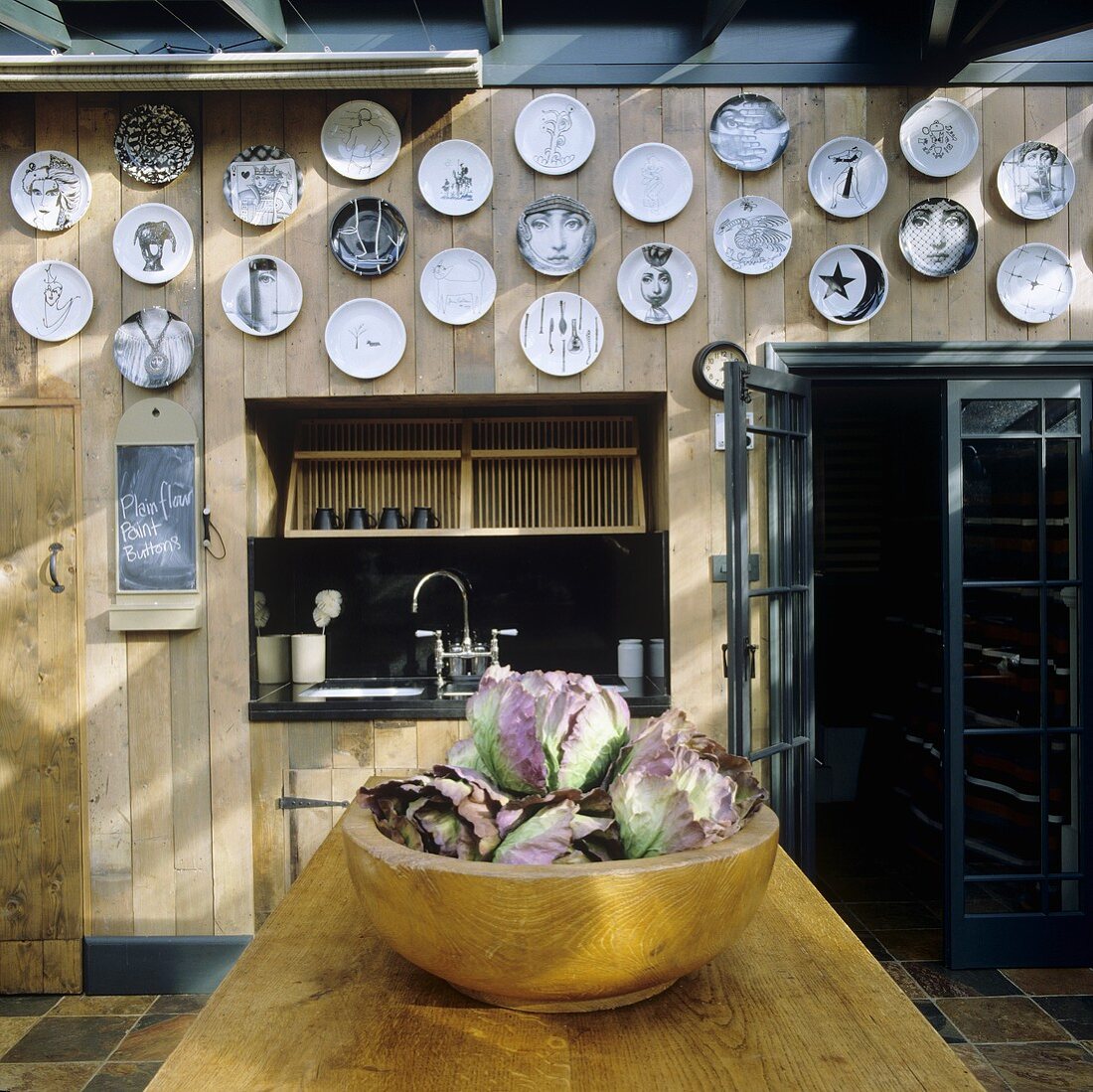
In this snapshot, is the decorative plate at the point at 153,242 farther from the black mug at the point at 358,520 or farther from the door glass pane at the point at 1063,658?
the door glass pane at the point at 1063,658

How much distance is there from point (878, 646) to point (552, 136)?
4.08 metres

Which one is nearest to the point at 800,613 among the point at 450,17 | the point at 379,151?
the point at 379,151

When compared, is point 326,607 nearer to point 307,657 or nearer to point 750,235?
point 307,657

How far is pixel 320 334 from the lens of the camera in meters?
3.64

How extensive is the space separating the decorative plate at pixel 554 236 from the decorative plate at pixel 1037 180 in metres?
1.58

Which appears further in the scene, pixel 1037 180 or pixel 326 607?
pixel 326 607

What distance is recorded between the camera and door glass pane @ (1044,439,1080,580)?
375cm

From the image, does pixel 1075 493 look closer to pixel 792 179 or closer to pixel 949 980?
pixel 792 179

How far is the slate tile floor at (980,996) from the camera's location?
2994 millimetres

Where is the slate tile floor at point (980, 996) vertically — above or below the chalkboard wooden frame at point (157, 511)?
below

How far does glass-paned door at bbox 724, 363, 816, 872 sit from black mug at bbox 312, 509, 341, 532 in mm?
1712

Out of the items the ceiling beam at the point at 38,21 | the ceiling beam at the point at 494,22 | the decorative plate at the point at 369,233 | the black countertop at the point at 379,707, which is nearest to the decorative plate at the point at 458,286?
the decorative plate at the point at 369,233

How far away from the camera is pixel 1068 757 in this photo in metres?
3.76

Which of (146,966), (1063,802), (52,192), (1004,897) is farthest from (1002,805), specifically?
(52,192)
